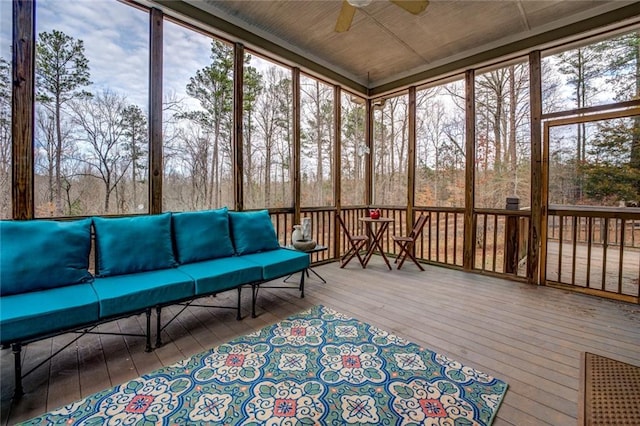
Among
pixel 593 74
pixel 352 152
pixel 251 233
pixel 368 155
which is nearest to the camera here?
pixel 251 233

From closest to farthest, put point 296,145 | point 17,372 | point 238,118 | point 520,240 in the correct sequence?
point 17,372 → point 238,118 → point 520,240 → point 296,145

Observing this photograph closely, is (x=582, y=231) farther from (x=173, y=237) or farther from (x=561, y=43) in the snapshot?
(x=173, y=237)

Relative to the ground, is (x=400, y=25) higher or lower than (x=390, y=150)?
higher

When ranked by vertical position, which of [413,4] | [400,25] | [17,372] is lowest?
[17,372]

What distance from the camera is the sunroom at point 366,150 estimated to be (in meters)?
2.29

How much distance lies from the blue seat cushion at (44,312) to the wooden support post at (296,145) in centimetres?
280

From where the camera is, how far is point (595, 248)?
3803mm

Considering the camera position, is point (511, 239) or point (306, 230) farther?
point (511, 239)

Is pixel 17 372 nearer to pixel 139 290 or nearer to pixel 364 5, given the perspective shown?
pixel 139 290

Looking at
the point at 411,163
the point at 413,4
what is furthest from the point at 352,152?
the point at 413,4

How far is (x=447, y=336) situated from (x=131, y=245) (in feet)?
9.16

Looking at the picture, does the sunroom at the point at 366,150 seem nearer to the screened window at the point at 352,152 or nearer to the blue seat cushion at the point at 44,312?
the screened window at the point at 352,152

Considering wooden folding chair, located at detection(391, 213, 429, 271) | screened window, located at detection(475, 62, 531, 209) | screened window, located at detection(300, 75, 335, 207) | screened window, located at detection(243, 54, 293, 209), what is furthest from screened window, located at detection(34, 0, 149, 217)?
screened window, located at detection(475, 62, 531, 209)

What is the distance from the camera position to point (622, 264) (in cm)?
326
